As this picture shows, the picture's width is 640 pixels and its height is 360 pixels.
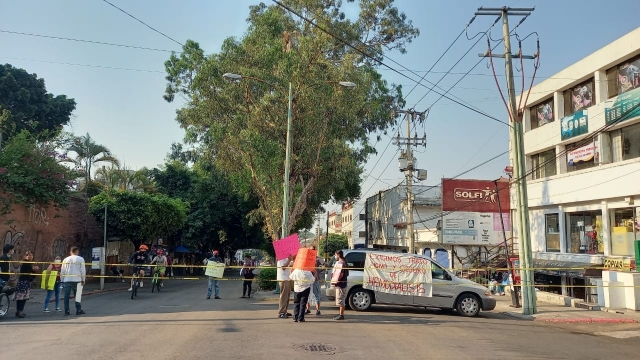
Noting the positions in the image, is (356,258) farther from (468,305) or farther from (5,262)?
(5,262)

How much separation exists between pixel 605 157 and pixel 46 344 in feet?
63.7

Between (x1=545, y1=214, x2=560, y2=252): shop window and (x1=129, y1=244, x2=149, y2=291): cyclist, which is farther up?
(x1=545, y1=214, x2=560, y2=252): shop window

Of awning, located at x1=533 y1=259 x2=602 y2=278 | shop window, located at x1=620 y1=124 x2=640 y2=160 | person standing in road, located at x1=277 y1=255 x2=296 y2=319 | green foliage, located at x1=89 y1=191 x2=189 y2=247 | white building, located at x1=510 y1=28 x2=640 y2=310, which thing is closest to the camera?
person standing in road, located at x1=277 y1=255 x2=296 y2=319

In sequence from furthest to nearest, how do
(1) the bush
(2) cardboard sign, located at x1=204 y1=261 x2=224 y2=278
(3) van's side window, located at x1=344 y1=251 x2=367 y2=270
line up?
(1) the bush, (2) cardboard sign, located at x1=204 y1=261 x2=224 y2=278, (3) van's side window, located at x1=344 y1=251 x2=367 y2=270

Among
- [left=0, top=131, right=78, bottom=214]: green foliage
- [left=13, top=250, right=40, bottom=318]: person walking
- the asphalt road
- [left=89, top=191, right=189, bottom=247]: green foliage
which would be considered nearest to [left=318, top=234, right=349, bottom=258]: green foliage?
[left=89, top=191, right=189, bottom=247]: green foliage

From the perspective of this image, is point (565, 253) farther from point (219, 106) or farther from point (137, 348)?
point (137, 348)

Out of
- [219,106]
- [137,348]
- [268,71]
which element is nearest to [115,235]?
[219,106]

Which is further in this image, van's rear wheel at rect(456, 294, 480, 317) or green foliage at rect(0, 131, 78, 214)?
green foliage at rect(0, 131, 78, 214)

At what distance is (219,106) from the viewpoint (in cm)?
2369

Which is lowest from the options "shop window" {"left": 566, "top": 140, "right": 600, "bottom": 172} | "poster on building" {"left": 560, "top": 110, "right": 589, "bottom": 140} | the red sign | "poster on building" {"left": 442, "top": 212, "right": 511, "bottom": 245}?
"poster on building" {"left": 442, "top": 212, "right": 511, "bottom": 245}

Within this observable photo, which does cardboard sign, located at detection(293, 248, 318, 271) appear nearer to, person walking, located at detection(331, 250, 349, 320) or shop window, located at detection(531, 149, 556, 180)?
person walking, located at detection(331, 250, 349, 320)

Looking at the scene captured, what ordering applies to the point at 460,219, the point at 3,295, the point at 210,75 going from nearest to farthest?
1. the point at 3,295
2. the point at 210,75
3. the point at 460,219

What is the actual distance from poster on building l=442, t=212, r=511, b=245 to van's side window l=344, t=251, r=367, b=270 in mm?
17127

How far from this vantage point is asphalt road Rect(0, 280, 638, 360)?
8.08 m
